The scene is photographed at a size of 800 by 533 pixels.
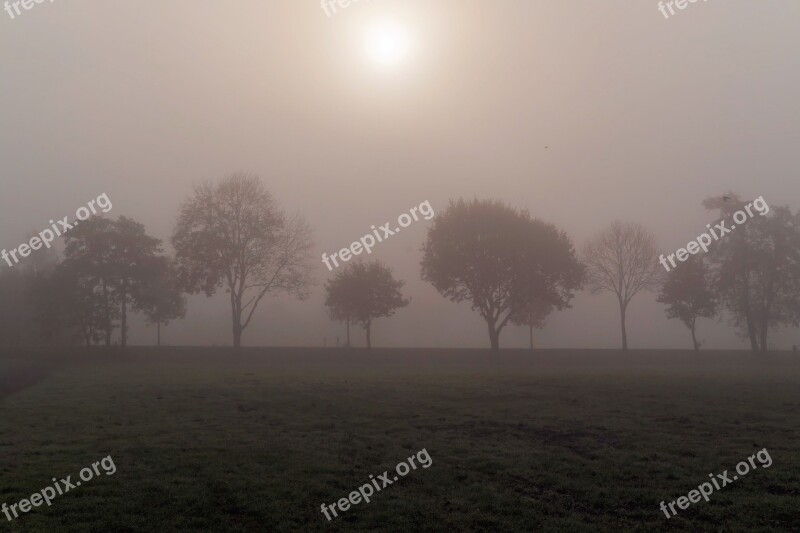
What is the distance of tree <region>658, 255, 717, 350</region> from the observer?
8094 cm

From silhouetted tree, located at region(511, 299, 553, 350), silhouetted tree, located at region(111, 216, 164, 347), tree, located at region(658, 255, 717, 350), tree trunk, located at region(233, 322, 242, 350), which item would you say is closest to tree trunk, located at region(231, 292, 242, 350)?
tree trunk, located at region(233, 322, 242, 350)

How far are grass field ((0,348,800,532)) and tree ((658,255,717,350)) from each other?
48.6m

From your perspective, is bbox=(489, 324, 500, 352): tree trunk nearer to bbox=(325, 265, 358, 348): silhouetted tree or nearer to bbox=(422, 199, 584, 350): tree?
bbox=(422, 199, 584, 350): tree

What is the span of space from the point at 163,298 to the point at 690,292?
2908 inches

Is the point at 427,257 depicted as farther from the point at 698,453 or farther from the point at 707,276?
the point at 698,453

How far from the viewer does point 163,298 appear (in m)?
89.1

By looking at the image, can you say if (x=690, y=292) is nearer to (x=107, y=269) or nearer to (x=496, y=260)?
(x=496, y=260)

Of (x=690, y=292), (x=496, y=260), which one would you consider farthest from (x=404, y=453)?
(x=690, y=292)

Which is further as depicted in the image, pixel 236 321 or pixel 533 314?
pixel 533 314

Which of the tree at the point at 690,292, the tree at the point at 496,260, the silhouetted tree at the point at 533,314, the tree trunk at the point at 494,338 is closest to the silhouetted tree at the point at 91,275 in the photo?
the tree at the point at 496,260

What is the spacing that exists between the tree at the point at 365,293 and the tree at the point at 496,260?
25.4ft

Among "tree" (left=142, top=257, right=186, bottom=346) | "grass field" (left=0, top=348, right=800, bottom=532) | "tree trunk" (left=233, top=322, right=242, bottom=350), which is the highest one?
"tree" (left=142, top=257, right=186, bottom=346)

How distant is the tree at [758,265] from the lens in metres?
76.4

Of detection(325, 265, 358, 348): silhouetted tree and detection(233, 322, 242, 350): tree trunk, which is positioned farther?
detection(325, 265, 358, 348): silhouetted tree
